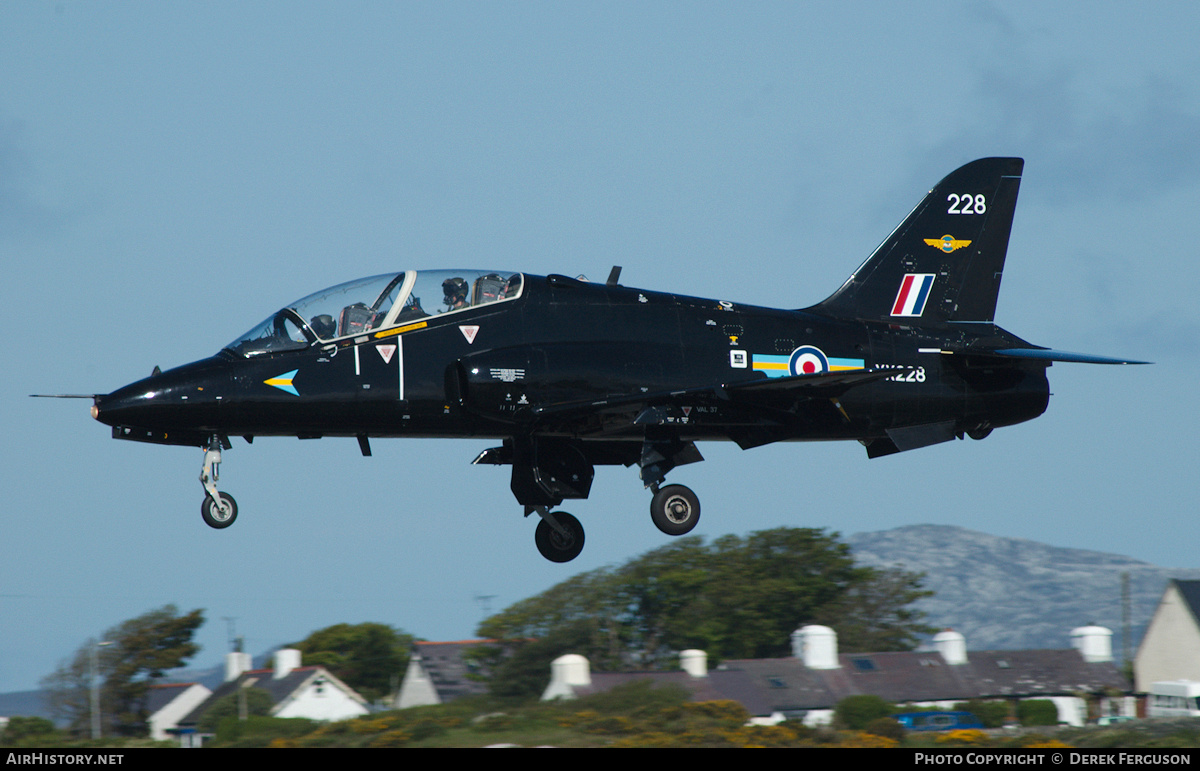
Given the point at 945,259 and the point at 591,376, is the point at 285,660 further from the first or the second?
the point at 945,259

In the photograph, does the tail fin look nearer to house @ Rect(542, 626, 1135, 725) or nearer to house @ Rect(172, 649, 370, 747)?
house @ Rect(542, 626, 1135, 725)

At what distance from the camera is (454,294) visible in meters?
17.6

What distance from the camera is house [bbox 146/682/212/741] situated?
1938 inches

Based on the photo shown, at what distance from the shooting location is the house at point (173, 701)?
49.2m

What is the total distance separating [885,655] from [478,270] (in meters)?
33.6

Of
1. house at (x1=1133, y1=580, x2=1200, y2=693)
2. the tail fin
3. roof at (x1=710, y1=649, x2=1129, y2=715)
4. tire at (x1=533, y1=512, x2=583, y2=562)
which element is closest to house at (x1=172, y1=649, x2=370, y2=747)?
roof at (x1=710, y1=649, x2=1129, y2=715)

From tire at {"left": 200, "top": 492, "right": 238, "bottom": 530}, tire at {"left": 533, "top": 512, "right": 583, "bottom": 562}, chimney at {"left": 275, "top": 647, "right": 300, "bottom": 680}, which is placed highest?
tire at {"left": 200, "top": 492, "right": 238, "bottom": 530}

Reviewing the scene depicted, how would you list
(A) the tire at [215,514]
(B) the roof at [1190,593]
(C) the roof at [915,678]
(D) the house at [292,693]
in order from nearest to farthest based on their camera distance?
(A) the tire at [215,514]
(D) the house at [292,693]
(C) the roof at [915,678]
(B) the roof at [1190,593]

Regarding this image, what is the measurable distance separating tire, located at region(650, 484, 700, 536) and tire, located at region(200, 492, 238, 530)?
5.78 m

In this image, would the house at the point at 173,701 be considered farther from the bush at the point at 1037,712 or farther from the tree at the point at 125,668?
the bush at the point at 1037,712

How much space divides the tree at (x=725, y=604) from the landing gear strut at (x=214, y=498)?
104 feet

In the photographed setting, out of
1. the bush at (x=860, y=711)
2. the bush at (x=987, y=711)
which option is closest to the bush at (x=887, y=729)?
the bush at (x=860, y=711)
